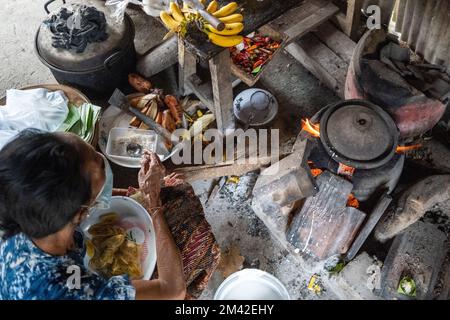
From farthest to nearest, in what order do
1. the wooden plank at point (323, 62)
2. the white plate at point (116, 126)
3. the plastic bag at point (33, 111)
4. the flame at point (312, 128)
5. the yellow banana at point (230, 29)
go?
the wooden plank at point (323, 62) → the white plate at point (116, 126) → the plastic bag at point (33, 111) → the flame at point (312, 128) → the yellow banana at point (230, 29)

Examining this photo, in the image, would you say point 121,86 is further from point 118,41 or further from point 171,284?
point 171,284

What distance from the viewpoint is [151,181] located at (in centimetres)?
239

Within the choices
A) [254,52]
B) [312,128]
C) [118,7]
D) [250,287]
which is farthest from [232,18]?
[250,287]

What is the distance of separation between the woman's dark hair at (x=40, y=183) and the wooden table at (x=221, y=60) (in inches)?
47.9

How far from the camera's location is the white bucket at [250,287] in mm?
2699

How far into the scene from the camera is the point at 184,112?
12.2ft

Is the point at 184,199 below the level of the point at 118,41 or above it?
below

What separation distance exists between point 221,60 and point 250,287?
61.8 inches

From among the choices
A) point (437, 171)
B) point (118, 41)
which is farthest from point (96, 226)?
point (437, 171)

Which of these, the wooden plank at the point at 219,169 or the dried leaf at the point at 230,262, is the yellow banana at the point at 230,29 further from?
the dried leaf at the point at 230,262

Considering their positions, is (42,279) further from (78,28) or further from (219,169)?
(78,28)

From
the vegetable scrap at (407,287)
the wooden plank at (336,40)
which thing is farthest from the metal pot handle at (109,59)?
the vegetable scrap at (407,287)

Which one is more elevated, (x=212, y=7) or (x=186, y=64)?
(x=212, y=7)
